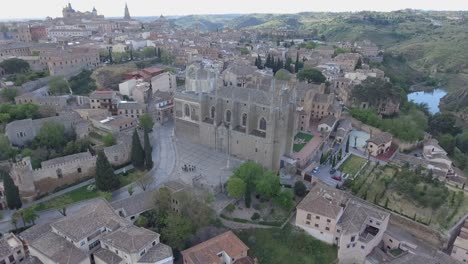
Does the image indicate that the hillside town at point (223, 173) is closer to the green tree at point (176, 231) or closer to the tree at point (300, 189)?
the green tree at point (176, 231)

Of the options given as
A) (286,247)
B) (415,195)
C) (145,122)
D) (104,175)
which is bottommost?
(286,247)

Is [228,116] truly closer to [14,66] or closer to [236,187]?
[236,187]

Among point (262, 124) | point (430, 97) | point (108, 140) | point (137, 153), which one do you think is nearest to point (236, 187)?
point (262, 124)

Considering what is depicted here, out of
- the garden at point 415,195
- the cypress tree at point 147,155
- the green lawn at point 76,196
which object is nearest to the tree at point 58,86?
the green lawn at point 76,196

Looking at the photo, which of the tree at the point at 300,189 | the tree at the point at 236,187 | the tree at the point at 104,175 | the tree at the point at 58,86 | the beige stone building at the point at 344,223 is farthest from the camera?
the tree at the point at 58,86

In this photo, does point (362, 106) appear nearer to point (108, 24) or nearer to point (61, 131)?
point (61, 131)

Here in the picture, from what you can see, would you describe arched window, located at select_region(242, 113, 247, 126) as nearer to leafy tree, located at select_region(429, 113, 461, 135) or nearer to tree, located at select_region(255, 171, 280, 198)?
tree, located at select_region(255, 171, 280, 198)
